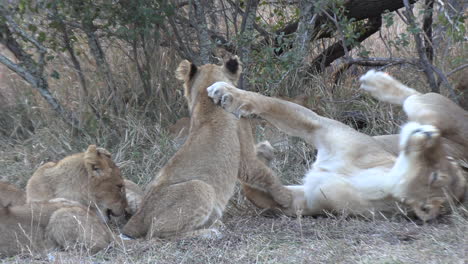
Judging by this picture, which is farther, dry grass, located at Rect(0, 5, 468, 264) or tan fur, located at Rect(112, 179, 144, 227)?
tan fur, located at Rect(112, 179, 144, 227)

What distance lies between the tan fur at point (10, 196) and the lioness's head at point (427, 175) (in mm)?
2549

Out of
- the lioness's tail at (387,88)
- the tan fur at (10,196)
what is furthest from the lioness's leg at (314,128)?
the tan fur at (10,196)

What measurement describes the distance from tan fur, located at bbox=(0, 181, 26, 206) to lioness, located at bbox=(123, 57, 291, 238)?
3.11 feet

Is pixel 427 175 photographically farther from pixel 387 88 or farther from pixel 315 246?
pixel 387 88

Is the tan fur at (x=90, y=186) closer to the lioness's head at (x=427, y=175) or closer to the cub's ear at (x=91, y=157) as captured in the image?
the cub's ear at (x=91, y=157)

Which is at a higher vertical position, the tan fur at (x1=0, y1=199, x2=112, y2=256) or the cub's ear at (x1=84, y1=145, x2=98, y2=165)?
the cub's ear at (x1=84, y1=145, x2=98, y2=165)

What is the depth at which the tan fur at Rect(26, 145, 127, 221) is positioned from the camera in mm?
4949

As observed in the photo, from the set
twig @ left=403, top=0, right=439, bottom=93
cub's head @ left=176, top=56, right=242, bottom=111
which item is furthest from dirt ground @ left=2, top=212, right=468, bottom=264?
twig @ left=403, top=0, right=439, bottom=93

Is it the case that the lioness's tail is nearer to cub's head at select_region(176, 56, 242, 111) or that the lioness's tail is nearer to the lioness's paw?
cub's head at select_region(176, 56, 242, 111)

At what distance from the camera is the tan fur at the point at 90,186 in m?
4.95

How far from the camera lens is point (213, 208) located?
459 cm

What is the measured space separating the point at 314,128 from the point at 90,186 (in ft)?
5.15

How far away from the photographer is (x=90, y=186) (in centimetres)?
495

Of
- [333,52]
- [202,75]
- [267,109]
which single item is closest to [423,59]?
[333,52]
